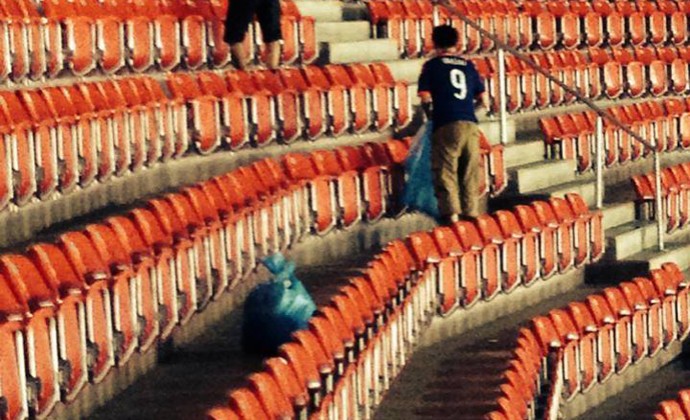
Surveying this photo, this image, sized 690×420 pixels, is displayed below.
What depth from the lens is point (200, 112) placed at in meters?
6.47

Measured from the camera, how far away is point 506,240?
691cm

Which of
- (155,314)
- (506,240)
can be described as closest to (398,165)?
(506,240)

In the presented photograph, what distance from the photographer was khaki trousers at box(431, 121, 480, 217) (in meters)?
6.66

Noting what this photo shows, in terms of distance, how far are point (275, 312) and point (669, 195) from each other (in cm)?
382

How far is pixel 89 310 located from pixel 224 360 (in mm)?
853

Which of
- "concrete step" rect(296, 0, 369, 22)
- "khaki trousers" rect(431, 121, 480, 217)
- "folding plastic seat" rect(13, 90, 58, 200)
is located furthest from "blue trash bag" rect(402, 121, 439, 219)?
"folding plastic seat" rect(13, 90, 58, 200)

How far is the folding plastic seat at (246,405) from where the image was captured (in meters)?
3.78

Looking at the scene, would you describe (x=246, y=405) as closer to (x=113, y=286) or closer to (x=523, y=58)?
(x=113, y=286)

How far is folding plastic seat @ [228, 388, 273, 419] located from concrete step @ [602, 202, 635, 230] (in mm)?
4212

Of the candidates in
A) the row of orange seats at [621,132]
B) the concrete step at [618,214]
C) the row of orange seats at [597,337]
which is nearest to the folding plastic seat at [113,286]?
the row of orange seats at [597,337]

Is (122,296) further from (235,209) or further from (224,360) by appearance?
(235,209)

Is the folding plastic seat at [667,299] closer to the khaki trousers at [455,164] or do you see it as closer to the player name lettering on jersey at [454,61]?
the khaki trousers at [455,164]

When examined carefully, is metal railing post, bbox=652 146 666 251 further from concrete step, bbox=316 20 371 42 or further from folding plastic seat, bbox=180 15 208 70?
folding plastic seat, bbox=180 15 208 70

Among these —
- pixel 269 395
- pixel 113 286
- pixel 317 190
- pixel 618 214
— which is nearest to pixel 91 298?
pixel 113 286
